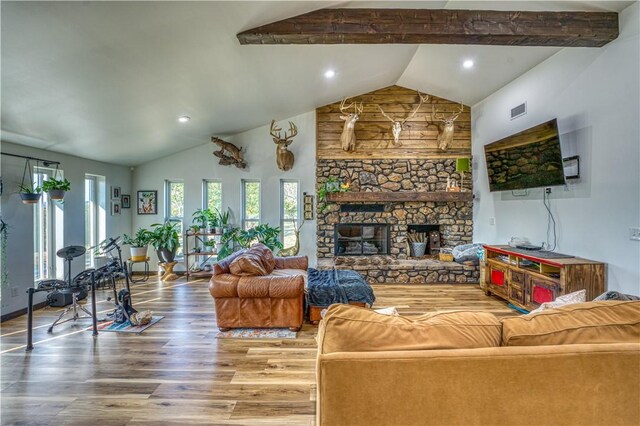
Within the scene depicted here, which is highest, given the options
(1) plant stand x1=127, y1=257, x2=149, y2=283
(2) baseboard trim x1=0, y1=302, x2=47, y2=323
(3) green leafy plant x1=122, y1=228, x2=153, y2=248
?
(3) green leafy plant x1=122, y1=228, x2=153, y2=248

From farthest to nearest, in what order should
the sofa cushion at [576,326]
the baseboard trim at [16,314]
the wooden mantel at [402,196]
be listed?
the wooden mantel at [402,196] → the baseboard trim at [16,314] → the sofa cushion at [576,326]

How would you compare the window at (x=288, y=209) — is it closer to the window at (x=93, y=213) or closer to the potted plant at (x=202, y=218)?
the potted plant at (x=202, y=218)

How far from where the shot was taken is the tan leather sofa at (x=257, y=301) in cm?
323

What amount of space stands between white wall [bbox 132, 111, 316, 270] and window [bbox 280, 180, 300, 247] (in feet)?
0.37

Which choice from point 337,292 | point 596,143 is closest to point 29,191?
point 337,292

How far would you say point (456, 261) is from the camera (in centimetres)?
552

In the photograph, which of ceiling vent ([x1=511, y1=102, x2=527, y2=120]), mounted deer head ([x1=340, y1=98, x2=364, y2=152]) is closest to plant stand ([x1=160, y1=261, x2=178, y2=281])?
mounted deer head ([x1=340, y1=98, x2=364, y2=152])

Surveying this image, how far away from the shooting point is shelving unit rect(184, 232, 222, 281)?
5718mm

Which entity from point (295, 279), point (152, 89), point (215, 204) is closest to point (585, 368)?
point (295, 279)

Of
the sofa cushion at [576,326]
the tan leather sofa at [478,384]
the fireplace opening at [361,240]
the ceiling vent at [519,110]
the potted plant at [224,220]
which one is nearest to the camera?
the tan leather sofa at [478,384]

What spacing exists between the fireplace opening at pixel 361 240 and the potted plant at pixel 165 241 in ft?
10.1

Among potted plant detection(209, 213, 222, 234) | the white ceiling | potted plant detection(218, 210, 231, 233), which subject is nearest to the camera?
the white ceiling

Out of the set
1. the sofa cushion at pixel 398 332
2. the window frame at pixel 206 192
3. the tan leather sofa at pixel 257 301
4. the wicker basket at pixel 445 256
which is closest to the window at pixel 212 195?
the window frame at pixel 206 192

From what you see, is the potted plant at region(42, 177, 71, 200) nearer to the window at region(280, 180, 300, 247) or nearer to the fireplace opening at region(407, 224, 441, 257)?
the window at region(280, 180, 300, 247)
